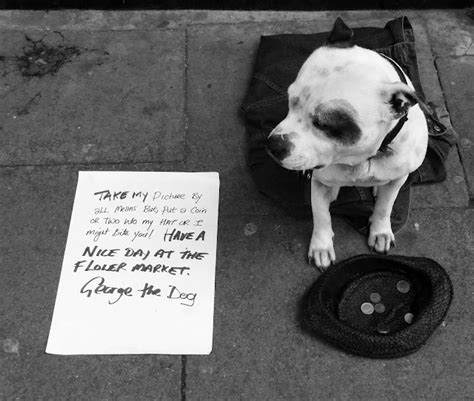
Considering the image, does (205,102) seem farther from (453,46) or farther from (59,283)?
(453,46)

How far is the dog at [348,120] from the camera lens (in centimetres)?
150

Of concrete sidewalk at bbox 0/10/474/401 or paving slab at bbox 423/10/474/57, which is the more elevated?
paving slab at bbox 423/10/474/57

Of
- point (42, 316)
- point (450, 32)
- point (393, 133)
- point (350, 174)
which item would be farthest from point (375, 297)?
point (450, 32)

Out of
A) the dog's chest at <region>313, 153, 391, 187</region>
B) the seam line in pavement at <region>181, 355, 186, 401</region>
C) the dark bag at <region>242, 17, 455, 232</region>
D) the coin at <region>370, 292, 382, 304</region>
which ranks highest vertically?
the dog's chest at <region>313, 153, 391, 187</region>

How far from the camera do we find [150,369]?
6.64 ft

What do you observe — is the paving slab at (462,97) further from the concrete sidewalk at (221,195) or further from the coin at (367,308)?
the coin at (367,308)

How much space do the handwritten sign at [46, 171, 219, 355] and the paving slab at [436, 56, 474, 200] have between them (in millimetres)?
1205

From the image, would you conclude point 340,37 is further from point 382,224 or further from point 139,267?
point 139,267

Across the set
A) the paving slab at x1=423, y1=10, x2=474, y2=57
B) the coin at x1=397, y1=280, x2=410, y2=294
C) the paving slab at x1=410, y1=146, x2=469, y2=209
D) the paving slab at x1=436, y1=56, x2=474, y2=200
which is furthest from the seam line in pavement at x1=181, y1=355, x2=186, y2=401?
the paving slab at x1=423, y1=10, x2=474, y2=57

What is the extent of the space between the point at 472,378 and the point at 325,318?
23.6 inches

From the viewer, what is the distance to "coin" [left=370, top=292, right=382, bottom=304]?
2.11 meters

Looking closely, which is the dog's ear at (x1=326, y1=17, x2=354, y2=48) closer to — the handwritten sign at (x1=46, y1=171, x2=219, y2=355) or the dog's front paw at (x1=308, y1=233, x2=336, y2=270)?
the dog's front paw at (x1=308, y1=233, x2=336, y2=270)

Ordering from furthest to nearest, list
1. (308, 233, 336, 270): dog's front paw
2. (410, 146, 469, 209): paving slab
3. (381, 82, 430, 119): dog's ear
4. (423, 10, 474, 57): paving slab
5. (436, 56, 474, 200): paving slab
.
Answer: (423, 10, 474, 57): paving slab → (436, 56, 474, 200): paving slab → (410, 146, 469, 209): paving slab → (308, 233, 336, 270): dog's front paw → (381, 82, 430, 119): dog's ear
